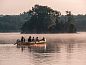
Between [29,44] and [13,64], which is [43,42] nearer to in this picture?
[29,44]

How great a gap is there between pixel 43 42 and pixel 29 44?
5254 mm

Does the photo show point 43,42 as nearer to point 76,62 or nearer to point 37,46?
point 37,46

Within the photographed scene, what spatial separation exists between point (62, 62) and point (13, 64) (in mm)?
6881

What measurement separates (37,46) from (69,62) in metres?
40.8

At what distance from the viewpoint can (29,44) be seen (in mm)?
101250

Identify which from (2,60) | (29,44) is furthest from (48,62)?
(29,44)

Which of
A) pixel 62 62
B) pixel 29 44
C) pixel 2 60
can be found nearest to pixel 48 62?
pixel 62 62

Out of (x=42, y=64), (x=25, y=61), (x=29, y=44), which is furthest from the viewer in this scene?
(x=29, y=44)

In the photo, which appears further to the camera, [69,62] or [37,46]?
[37,46]

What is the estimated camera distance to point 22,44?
101m

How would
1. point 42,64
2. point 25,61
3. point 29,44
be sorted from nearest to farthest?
point 42,64 < point 25,61 < point 29,44

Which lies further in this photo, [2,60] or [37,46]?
[37,46]

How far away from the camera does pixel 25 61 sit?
2489 inches

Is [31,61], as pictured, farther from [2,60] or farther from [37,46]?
[37,46]
